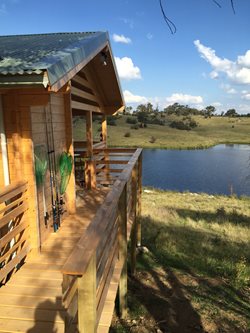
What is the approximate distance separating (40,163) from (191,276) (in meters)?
4.79

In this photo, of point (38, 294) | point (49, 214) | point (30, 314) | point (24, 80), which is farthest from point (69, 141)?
point (30, 314)

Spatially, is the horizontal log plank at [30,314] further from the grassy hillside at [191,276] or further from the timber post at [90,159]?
the timber post at [90,159]

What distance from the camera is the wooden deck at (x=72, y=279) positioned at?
1.89m

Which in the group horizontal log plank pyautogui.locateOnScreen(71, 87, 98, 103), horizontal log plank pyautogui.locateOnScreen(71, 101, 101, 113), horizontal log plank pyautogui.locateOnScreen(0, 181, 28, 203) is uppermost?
horizontal log plank pyautogui.locateOnScreen(71, 87, 98, 103)

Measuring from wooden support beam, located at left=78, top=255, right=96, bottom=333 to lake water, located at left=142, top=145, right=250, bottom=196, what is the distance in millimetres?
17586

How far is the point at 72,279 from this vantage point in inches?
78.6

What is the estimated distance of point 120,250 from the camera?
171 inches

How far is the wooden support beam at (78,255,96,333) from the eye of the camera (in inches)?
73.4

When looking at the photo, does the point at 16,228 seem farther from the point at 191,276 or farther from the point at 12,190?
the point at 191,276

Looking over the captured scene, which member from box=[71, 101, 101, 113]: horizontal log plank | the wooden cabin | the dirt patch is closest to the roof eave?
the wooden cabin

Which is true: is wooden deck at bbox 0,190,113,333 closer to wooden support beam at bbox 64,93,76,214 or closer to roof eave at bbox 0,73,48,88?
wooden support beam at bbox 64,93,76,214

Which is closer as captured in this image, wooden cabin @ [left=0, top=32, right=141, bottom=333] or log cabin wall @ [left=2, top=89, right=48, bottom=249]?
wooden cabin @ [left=0, top=32, right=141, bottom=333]

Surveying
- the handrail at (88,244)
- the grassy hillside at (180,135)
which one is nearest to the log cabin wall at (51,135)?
the handrail at (88,244)

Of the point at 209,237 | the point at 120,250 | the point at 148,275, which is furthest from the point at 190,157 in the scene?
the point at 120,250
